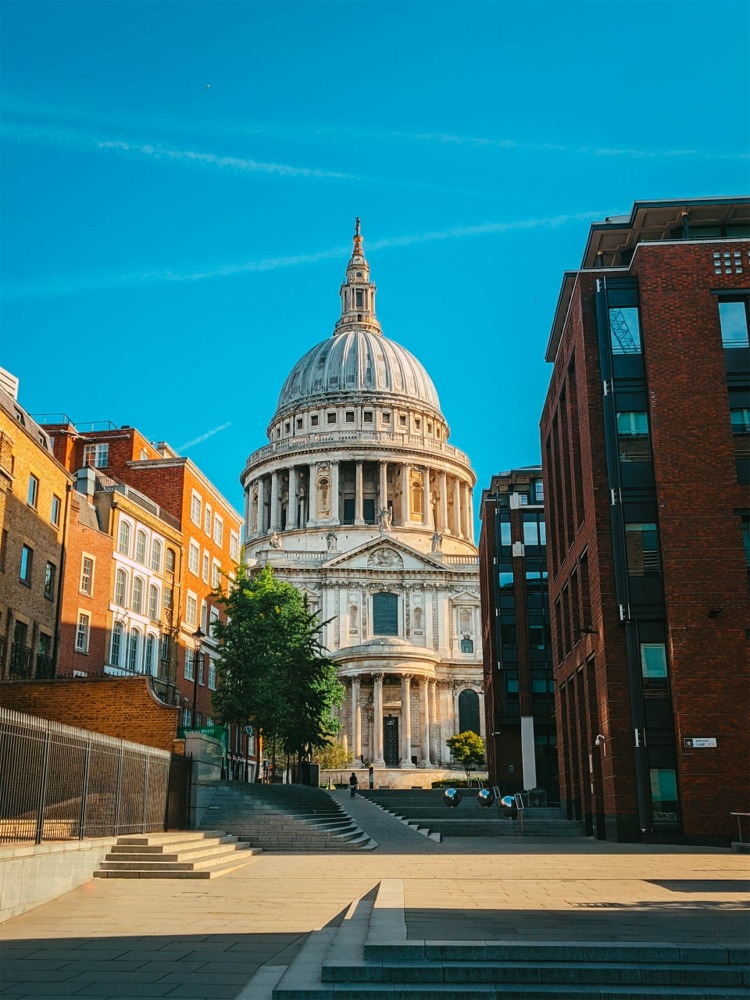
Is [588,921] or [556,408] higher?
[556,408]

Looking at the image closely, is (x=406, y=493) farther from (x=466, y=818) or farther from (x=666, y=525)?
(x=666, y=525)

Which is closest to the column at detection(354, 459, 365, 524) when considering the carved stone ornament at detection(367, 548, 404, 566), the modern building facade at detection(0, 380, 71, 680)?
the carved stone ornament at detection(367, 548, 404, 566)

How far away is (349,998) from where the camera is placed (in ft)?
31.1

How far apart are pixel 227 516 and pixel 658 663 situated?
117 feet

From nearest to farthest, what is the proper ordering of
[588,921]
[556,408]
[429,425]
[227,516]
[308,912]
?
[588,921], [308,912], [556,408], [227,516], [429,425]

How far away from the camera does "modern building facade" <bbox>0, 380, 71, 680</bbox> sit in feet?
113

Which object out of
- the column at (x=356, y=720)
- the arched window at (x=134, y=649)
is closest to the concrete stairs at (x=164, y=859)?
the arched window at (x=134, y=649)

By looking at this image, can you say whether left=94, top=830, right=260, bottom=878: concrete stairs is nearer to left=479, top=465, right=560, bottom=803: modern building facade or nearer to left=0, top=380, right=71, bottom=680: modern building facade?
left=0, top=380, right=71, bottom=680: modern building facade

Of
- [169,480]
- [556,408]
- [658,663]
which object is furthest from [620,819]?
[169,480]

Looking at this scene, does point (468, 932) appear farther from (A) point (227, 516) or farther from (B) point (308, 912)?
(A) point (227, 516)

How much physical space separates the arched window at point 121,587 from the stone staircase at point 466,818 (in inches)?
605

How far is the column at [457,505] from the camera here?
417 feet

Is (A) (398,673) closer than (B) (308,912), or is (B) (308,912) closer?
(B) (308,912)

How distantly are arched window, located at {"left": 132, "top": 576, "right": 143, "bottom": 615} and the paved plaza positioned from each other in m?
25.4
